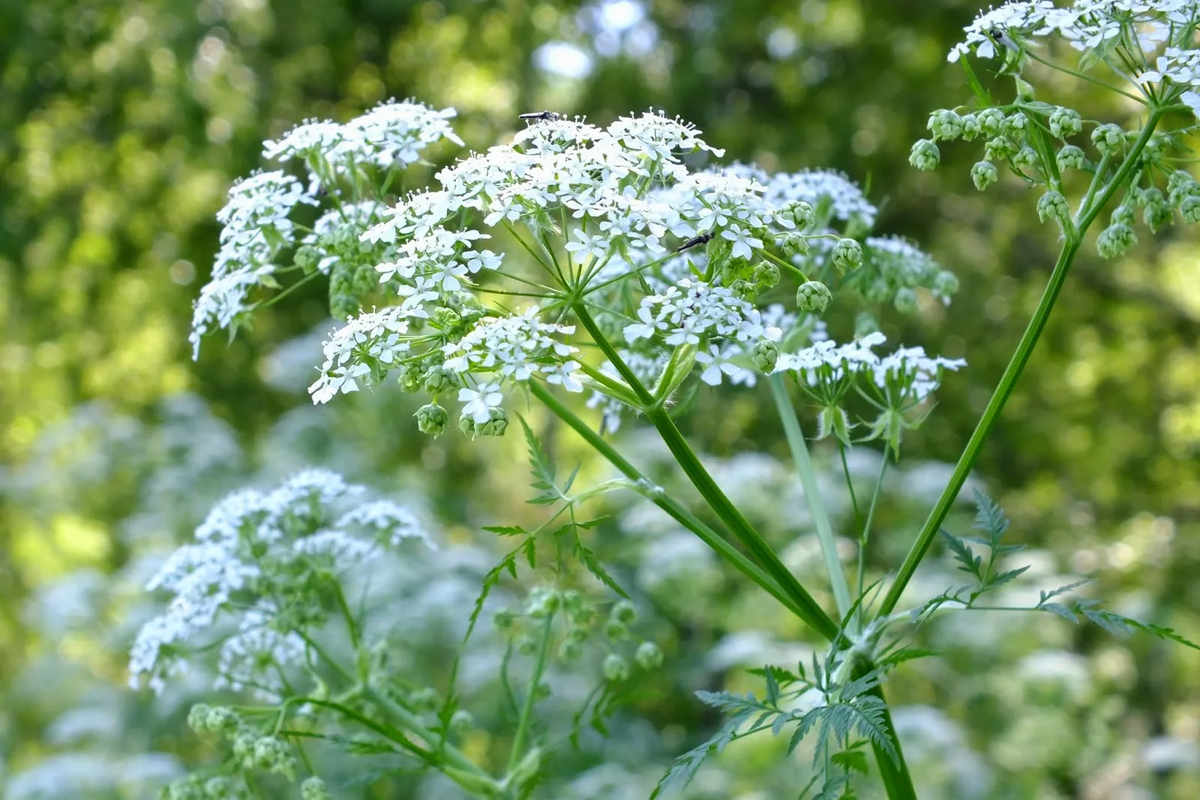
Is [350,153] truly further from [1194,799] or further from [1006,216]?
[1006,216]

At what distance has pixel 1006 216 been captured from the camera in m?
8.90

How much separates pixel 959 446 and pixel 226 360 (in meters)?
5.49

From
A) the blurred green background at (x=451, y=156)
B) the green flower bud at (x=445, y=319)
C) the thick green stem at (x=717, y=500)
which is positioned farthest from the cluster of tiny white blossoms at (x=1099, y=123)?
the blurred green background at (x=451, y=156)

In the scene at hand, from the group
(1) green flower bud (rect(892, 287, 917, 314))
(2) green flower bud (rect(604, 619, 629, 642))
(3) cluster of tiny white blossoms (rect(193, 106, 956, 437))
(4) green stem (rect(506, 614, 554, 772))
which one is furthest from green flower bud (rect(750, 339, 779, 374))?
(2) green flower bud (rect(604, 619, 629, 642))

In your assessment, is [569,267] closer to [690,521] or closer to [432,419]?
[432,419]

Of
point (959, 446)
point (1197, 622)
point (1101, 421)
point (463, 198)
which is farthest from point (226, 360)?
point (463, 198)

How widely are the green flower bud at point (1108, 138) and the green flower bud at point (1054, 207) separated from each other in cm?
9

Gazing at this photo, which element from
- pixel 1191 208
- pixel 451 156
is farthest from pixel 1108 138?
pixel 451 156

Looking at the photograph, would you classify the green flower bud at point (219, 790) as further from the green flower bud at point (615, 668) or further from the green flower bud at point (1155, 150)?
the green flower bud at point (1155, 150)

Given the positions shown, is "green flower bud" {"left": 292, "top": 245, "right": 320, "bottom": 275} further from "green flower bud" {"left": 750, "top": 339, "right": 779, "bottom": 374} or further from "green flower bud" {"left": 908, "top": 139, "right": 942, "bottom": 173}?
"green flower bud" {"left": 908, "top": 139, "right": 942, "bottom": 173}

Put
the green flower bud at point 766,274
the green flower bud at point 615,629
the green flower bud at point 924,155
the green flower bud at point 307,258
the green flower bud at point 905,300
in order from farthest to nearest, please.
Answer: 1. the green flower bud at point 615,629
2. the green flower bud at point 905,300
3. the green flower bud at point 307,258
4. the green flower bud at point 924,155
5. the green flower bud at point 766,274

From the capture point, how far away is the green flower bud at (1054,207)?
1736 mm

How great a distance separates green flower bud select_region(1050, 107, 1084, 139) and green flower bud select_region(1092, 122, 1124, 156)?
3 centimetres

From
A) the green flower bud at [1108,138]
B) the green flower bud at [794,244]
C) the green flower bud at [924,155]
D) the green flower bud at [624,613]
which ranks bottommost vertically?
the green flower bud at [794,244]
